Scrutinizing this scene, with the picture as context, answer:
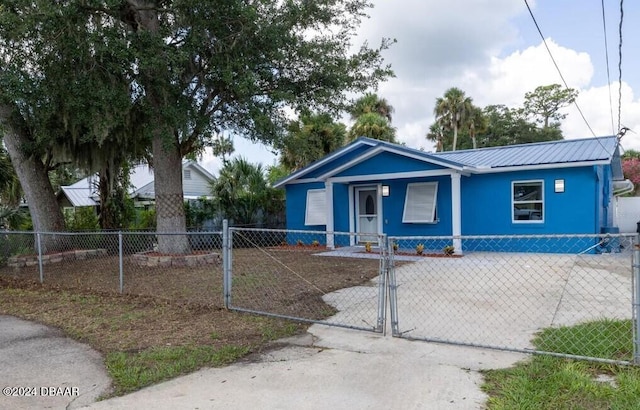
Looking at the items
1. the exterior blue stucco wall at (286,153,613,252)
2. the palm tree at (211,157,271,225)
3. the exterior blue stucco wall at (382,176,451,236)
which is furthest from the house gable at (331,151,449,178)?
the palm tree at (211,157,271,225)

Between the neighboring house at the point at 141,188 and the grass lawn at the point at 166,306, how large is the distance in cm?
1133

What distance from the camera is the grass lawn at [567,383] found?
334 cm

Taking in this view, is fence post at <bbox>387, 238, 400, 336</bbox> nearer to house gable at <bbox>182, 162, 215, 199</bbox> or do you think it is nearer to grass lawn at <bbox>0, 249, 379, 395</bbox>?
grass lawn at <bbox>0, 249, 379, 395</bbox>

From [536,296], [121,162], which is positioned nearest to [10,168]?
[121,162]

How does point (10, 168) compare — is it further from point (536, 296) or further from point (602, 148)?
point (602, 148)

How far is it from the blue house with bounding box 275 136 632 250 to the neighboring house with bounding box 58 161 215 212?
7906 millimetres

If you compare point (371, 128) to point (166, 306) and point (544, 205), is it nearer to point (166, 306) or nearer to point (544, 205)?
point (544, 205)

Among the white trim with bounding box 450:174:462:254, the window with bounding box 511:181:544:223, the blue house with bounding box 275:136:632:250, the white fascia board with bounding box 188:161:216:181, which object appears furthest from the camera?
the white fascia board with bounding box 188:161:216:181

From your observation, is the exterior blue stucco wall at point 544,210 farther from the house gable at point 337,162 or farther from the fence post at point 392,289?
the fence post at point 392,289

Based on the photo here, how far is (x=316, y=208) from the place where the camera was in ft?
55.2

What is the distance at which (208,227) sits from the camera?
1745cm

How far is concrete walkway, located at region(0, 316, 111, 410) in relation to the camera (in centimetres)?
366

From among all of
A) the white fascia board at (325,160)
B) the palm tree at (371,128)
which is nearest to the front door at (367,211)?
the white fascia board at (325,160)

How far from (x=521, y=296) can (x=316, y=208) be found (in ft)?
33.4
